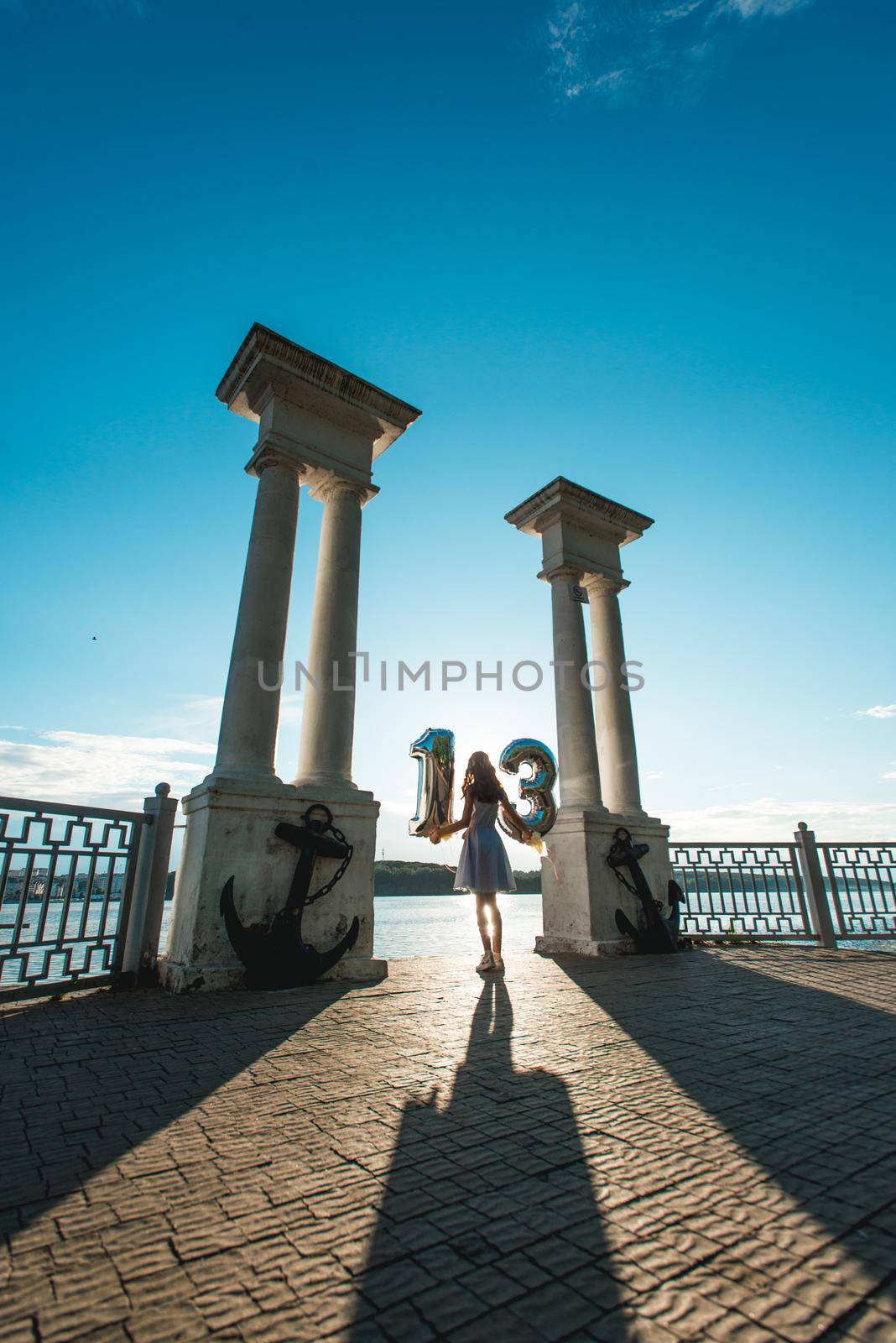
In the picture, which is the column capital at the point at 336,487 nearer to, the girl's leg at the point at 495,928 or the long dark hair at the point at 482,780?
the long dark hair at the point at 482,780

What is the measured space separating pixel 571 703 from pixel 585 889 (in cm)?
352

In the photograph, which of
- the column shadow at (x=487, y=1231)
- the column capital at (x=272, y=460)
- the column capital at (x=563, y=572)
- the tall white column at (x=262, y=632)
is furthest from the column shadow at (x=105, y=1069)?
the column capital at (x=563, y=572)

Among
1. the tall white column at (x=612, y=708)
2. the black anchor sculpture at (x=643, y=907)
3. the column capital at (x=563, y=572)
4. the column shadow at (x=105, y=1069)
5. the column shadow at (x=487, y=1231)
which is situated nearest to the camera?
the column shadow at (x=487, y=1231)

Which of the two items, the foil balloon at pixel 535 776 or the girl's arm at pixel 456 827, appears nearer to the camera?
the girl's arm at pixel 456 827

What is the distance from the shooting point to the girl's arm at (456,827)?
319 inches

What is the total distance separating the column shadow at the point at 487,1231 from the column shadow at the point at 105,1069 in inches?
49.9

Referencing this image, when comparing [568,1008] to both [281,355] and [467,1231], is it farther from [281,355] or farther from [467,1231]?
[281,355]

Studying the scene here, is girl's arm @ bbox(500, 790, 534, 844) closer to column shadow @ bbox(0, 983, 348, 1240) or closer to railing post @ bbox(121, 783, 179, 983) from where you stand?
column shadow @ bbox(0, 983, 348, 1240)

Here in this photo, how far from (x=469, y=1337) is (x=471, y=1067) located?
2.40 meters

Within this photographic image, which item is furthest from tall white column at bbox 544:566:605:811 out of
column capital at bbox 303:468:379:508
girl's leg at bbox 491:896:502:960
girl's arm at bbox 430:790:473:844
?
column capital at bbox 303:468:379:508

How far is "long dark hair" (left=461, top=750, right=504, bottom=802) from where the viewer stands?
848 centimetres

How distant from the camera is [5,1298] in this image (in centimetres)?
171

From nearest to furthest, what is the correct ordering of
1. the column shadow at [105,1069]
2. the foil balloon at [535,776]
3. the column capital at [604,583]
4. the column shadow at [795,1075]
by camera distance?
1. the column shadow at [795,1075]
2. the column shadow at [105,1069]
3. the foil balloon at [535,776]
4. the column capital at [604,583]

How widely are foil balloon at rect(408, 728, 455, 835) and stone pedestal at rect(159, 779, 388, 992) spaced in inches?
37.1
